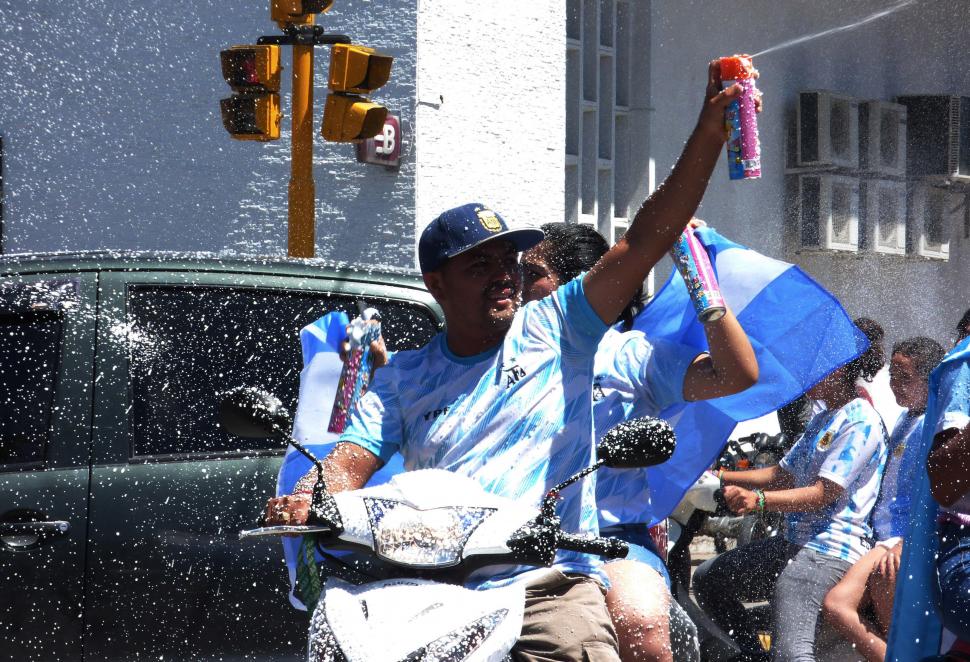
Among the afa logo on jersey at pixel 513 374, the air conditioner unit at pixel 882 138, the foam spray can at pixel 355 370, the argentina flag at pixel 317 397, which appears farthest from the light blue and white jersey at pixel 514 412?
the air conditioner unit at pixel 882 138

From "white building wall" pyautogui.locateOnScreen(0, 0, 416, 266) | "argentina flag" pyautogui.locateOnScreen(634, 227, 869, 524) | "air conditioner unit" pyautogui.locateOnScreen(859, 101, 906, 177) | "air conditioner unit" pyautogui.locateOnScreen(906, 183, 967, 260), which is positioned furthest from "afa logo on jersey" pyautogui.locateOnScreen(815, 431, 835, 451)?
"air conditioner unit" pyautogui.locateOnScreen(906, 183, 967, 260)

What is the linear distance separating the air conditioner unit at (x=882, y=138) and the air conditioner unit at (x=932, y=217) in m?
0.48

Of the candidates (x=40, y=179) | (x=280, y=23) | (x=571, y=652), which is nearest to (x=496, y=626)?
(x=571, y=652)

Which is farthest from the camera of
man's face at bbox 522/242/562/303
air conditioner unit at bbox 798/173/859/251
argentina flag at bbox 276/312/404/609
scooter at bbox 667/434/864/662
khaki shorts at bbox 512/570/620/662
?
air conditioner unit at bbox 798/173/859/251

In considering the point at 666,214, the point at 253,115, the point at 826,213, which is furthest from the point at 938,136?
the point at 666,214

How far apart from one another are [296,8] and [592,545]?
748 centimetres

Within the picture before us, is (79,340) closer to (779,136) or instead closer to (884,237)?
(779,136)

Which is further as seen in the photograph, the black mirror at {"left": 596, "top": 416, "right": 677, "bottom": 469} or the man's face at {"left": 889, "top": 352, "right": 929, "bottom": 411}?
the man's face at {"left": 889, "top": 352, "right": 929, "bottom": 411}

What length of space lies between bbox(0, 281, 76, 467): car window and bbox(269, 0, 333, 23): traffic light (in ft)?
18.0

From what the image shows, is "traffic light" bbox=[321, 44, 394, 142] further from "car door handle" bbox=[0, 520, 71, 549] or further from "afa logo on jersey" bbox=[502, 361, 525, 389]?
"afa logo on jersey" bbox=[502, 361, 525, 389]

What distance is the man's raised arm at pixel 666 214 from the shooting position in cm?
325

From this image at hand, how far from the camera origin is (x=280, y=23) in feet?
32.8

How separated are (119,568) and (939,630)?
7.51 feet

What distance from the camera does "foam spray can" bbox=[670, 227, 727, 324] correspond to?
149 inches
